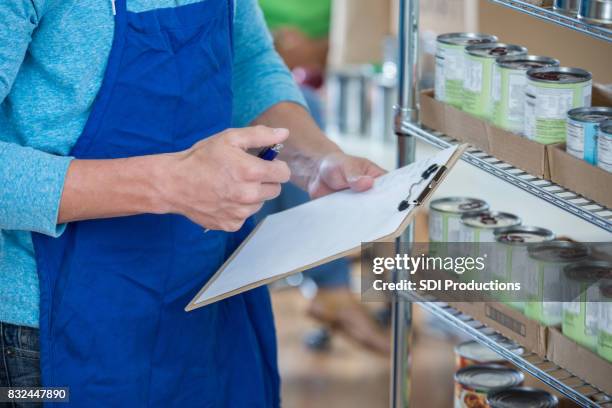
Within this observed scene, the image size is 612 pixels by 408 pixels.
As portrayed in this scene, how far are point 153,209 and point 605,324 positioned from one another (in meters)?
0.60

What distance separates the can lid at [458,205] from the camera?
1657 mm

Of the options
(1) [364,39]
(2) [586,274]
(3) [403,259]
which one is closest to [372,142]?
(1) [364,39]

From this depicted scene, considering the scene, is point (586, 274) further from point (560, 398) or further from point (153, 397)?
point (153, 397)

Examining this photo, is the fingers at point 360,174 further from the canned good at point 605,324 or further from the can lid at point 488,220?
the canned good at point 605,324

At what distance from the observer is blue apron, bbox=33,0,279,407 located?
4.39ft

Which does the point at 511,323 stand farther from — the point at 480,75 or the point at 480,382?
the point at 480,75

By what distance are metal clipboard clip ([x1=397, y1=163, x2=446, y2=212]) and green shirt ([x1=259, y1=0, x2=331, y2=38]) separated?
3.72 metres

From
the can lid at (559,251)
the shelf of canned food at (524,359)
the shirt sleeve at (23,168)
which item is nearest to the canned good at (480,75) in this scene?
the can lid at (559,251)

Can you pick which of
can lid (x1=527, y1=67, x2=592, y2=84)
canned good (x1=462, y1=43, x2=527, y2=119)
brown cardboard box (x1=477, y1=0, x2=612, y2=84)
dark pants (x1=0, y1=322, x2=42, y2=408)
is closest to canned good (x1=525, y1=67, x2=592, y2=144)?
can lid (x1=527, y1=67, x2=592, y2=84)

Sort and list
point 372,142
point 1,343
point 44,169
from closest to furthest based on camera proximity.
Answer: point 44,169 → point 1,343 → point 372,142

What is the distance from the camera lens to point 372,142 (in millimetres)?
4168

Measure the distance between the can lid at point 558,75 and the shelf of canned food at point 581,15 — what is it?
10 centimetres

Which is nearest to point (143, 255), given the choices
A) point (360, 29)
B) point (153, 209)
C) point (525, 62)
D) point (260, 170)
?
point (153, 209)

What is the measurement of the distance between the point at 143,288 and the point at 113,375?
0.13 m
